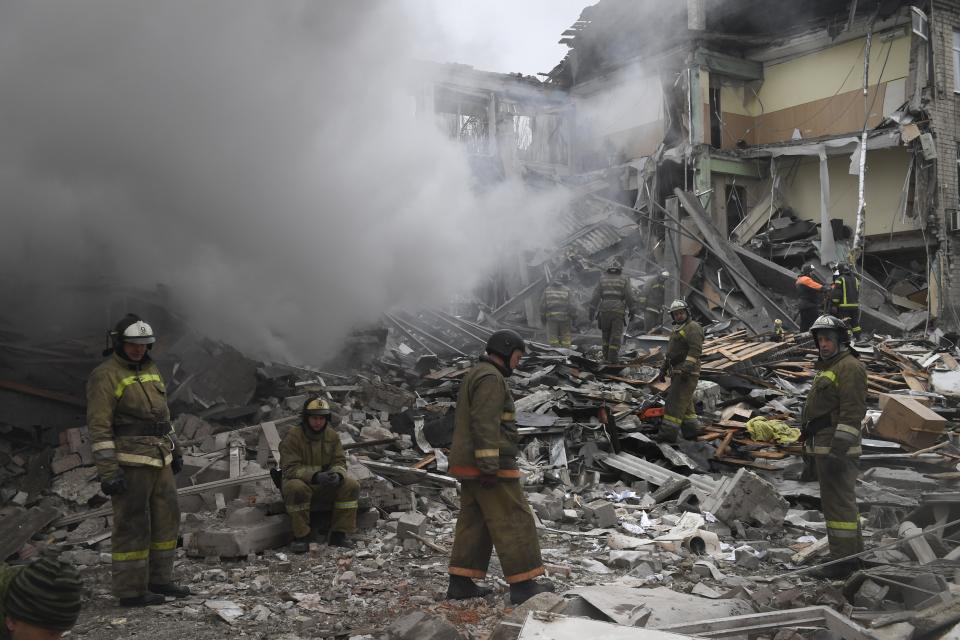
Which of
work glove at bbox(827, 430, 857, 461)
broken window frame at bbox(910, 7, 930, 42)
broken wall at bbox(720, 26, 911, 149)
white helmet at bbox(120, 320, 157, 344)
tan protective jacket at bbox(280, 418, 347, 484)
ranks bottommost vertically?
tan protective jacket at bbox(280, 418, 347, 484)

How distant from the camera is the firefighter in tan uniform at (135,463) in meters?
4.24

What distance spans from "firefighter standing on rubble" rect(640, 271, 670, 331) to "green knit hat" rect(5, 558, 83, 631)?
1301cm

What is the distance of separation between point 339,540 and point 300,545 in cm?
28

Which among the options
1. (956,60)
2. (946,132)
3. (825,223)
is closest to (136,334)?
(825,223)

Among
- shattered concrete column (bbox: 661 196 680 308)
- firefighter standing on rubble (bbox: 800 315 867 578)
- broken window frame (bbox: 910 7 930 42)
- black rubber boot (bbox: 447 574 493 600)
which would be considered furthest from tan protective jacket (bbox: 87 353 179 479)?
broken window frame (bbox: 910 7 930 42)

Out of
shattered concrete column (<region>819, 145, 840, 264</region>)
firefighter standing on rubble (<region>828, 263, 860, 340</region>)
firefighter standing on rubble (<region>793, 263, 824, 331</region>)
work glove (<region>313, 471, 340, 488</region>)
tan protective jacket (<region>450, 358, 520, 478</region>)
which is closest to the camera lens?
tan protective jacket (<region>450, 358, 520, 478</region>)

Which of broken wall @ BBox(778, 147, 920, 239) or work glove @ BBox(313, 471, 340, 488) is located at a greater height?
broken wall @ BBox(778, 147, 920, 239)

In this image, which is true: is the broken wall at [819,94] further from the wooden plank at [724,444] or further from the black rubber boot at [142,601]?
the black rubber boot at [142,601]

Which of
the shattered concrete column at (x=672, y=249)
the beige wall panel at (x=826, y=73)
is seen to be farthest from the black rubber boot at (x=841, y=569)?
the beige wall panel at (x=826, y=73)

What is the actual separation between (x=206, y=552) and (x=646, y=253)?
538 inches

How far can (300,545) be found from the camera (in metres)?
5.40

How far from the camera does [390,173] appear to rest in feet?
34.4

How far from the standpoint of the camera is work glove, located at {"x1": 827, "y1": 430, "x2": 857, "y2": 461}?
462 cm

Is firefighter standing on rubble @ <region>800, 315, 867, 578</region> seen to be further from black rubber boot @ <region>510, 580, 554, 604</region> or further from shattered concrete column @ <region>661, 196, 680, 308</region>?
shattered concrete column @ <region>661, 196, 680, 308</region>
